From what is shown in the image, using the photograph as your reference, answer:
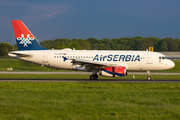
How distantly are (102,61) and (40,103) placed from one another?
17652 millimetres

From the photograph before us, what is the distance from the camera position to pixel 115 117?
10688 millimetres

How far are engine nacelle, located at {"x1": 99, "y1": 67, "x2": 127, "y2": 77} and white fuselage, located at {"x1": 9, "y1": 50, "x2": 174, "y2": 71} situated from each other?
2.04m

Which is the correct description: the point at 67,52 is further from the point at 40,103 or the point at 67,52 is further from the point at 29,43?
the point at 40,103

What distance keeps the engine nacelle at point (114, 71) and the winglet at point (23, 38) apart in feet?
34.4

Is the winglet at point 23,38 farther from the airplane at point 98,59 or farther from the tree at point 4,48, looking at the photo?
the tree at point 4,48

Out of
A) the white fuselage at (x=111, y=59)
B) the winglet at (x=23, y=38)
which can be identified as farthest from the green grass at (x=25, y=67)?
the white fuselage at (x=111, y=59)

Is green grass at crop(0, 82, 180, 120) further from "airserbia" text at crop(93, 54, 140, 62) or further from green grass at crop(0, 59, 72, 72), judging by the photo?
green grass at crop(0, 59, 72, 72)

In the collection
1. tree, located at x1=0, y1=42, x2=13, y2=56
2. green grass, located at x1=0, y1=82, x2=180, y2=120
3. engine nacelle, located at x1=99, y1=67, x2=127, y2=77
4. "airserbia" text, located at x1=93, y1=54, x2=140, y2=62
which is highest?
tree, located at x1=0, y1=42, x2=13, y2=56

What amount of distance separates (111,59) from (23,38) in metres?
12.8

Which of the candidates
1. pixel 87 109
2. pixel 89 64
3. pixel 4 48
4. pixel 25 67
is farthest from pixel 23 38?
pixel 4 48

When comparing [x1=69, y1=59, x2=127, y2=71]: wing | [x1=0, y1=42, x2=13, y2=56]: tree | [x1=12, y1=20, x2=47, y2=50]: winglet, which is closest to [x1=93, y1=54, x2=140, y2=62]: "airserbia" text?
[x1=69, y1=59, x2=127, y2=71]: wing

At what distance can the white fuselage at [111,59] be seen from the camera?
1208 inches

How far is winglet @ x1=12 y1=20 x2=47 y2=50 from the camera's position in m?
33.1

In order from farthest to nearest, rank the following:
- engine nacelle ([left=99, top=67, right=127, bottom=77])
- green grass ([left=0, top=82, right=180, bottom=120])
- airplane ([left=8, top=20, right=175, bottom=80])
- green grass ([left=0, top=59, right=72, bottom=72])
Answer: green grass ([left=0, top=59, right=72, bottom=72])
airplane ([left=8, top=20, right=175, bottom=80])
engine nacelle ([left=99, top=67, right=127, bottom=77])
green grass ([left=0, top=82, right=180, bottom=120])
